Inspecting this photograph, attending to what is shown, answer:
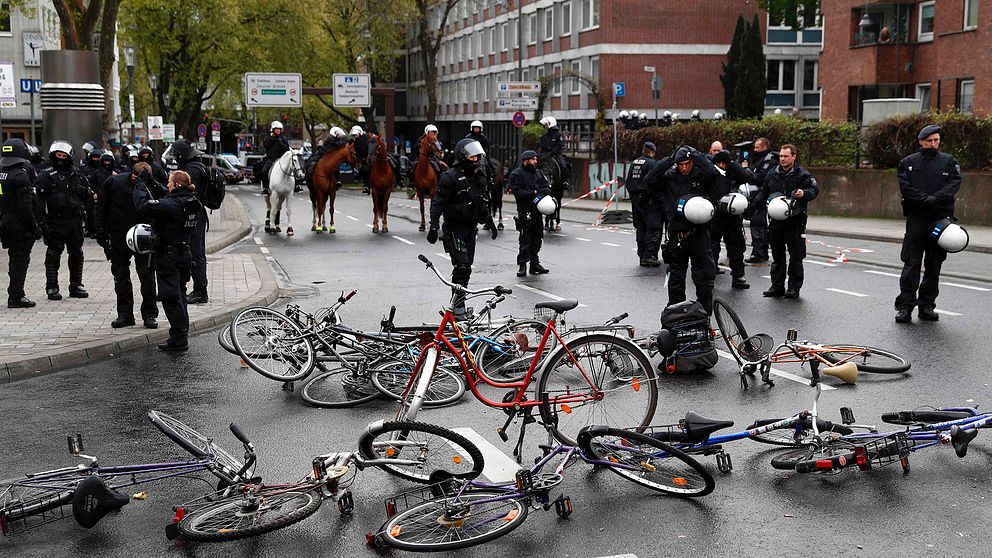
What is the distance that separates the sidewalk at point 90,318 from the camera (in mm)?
9914

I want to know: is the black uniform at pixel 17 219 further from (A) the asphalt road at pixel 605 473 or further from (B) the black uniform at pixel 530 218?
(B) the black uniform at pixel 530 218

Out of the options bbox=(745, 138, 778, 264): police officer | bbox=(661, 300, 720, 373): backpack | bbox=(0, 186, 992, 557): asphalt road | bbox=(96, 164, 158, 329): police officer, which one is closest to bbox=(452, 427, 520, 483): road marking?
bbox=(0, 186, 992, 557): asphalt road

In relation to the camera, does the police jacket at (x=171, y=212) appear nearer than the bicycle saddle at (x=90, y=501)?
No

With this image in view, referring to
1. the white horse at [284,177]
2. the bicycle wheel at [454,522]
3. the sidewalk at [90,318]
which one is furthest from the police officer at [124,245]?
the white horse at [284,177]

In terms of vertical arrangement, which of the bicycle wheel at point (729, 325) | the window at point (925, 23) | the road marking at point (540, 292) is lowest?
the road marking at point (540, 292)

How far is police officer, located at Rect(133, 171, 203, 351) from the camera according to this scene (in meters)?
10.5

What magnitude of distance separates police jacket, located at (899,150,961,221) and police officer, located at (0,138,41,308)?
32.8ft

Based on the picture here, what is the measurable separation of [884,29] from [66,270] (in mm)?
30966

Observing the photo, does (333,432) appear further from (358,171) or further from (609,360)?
(358,171)

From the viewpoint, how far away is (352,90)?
171 ft

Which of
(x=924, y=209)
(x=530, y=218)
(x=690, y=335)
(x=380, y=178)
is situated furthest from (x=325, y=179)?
(x=690, y=335)

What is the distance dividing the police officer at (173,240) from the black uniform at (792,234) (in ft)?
23.6

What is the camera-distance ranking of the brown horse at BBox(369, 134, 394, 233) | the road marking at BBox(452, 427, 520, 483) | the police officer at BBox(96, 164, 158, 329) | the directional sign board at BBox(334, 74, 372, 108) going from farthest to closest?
the directional sign board at BBox(334, 74, 372, 108), the brown horse at BBox(369, 134, 394, 233), the police officer at BBox(96, 164, 158, 329), the road marking at BBox(452, 427, 520, 483)

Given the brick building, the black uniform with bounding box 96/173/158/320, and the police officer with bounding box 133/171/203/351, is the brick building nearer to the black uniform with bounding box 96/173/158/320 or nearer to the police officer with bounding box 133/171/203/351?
the black uniform with bounding box 96/173/158/320
